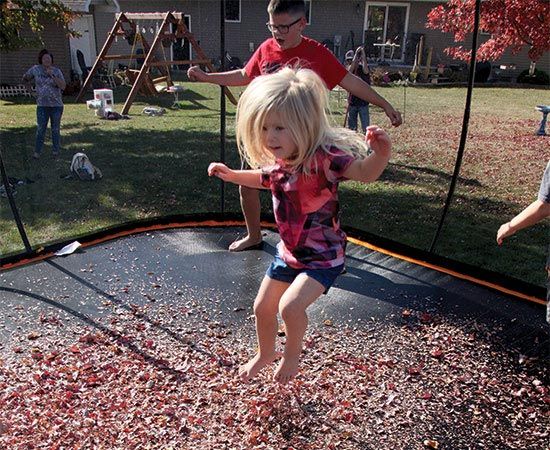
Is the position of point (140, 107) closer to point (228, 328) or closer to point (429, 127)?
point (429, 127)

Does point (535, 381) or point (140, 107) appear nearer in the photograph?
point (535, 381)

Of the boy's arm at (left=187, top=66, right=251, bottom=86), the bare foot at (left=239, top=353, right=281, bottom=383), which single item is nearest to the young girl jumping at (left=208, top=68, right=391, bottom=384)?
the bare foot at (left=239, top=353, right=281, bottom=383)

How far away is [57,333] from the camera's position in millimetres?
2633

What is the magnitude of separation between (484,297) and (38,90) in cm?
531

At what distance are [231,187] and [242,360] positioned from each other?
10.0 ft

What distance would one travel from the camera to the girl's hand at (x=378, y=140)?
1.60m

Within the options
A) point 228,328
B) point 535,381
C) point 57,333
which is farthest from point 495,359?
point 57,333

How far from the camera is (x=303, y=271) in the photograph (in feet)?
6.28

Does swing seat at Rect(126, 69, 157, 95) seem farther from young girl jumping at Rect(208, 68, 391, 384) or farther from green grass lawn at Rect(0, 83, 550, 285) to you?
young girl jumping at Rect(208, 68, 391, 384)

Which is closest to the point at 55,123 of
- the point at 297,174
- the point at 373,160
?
the point at 297,174

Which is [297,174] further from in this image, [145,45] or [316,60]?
[145,45]

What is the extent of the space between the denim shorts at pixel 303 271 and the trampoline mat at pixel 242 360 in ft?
1.74

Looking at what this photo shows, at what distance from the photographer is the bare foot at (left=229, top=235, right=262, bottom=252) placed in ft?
11.7

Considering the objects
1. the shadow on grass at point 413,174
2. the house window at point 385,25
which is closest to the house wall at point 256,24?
the house window at point 385,25
